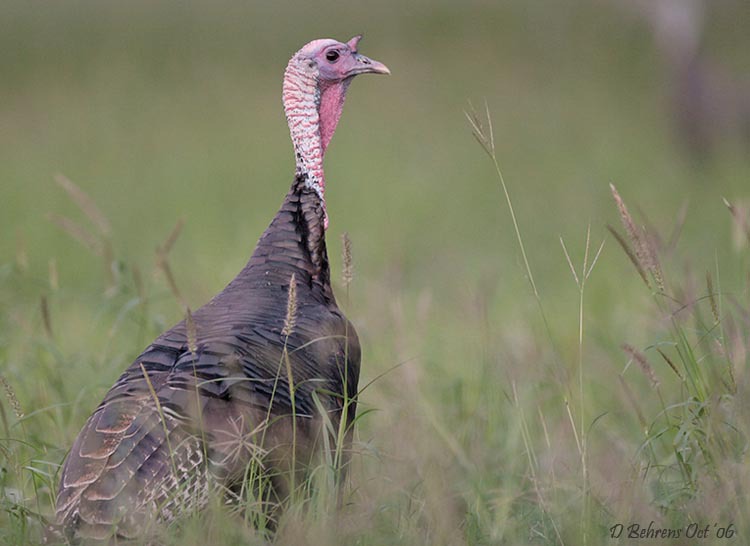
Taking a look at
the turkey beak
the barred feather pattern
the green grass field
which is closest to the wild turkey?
the barred feather pattern

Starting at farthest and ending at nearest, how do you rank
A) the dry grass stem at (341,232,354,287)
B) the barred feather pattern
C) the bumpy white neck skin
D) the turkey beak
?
the turkey beak → the bumpy white neck skin → the dry grass stem at (341,232,354,287) → the barred feather pattern

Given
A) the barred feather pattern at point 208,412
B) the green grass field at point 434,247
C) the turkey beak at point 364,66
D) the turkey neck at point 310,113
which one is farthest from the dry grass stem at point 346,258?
the turkey beak at point 364,66

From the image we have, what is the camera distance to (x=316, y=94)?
12.6ft

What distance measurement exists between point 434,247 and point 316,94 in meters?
5.39

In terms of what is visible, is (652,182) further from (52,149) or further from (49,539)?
(49,539)

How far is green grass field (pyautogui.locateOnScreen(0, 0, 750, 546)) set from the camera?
3049 mm

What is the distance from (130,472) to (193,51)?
12.0 m

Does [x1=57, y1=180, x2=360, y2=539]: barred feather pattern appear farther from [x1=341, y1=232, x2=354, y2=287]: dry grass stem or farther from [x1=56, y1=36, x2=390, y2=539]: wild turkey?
[x1=341, y1=232, x2=354, y2=287]: dry grass stem

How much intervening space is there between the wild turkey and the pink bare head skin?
0.19m

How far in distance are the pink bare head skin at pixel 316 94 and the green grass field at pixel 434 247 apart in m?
0.79

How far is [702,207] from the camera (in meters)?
10.1

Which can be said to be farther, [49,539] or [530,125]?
[530,125]

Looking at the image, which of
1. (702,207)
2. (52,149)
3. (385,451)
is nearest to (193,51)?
(52,149)

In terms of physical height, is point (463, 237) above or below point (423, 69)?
below
